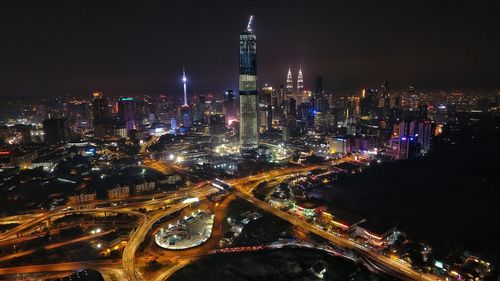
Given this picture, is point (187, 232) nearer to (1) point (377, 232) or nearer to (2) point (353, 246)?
(2) point (353, 246)

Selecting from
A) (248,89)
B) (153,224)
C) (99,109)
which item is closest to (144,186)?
(153,224)

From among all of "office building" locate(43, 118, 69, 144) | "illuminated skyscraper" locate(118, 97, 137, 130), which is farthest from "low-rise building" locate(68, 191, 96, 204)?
"illuminated skyscraper" locate(118, 97, 137, 130)

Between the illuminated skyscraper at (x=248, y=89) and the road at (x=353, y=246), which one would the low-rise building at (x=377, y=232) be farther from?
the illuminated skyscraper at (x=248, y=89)

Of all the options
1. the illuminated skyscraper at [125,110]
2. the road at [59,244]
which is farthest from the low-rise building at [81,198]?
the illuminated skyscraper at [125,110]

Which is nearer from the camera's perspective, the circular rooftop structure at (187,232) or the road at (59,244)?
the road at (59,244)

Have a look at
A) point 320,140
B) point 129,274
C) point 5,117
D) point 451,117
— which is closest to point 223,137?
point 320,140

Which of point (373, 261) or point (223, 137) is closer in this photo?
point (373, 261)

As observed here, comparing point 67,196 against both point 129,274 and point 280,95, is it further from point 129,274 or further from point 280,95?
point 280,95

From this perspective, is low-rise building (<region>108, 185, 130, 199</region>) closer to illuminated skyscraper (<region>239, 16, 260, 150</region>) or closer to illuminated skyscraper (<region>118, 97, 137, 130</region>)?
illuminated skyscraper (<region>239, 16, 260, 150</region>)
